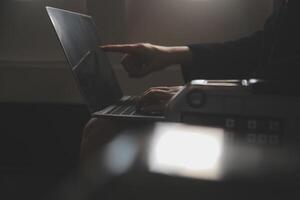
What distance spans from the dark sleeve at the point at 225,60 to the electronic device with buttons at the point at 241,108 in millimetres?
384

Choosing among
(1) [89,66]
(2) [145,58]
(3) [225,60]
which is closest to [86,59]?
(1) [89,66]

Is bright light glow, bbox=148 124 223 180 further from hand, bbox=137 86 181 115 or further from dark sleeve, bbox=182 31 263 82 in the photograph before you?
dark sleeve, bbox=182 31 263 82

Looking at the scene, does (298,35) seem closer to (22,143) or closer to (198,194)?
(198,194)

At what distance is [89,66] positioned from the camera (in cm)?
79

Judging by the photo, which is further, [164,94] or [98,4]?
[98,4]

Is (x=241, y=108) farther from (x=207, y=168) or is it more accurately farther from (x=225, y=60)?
(x=225, y=60)

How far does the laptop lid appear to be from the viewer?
702mm

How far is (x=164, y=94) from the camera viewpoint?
2.30 feet

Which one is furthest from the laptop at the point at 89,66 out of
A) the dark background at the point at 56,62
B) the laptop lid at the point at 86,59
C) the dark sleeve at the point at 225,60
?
the dark background at the point at 56,62

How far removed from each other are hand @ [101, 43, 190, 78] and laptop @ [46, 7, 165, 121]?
50 mm

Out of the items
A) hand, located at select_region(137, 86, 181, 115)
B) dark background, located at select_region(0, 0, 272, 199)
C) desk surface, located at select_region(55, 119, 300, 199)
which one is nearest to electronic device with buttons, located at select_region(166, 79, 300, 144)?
desk surface, located at select_region(55, 119, 300, 199)

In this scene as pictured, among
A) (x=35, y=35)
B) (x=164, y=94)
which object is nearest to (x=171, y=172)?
(x=164, y=94)

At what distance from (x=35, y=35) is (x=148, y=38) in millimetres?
525

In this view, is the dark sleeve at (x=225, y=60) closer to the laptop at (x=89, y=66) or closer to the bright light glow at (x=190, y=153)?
the laptop at (x=89, y=66)
